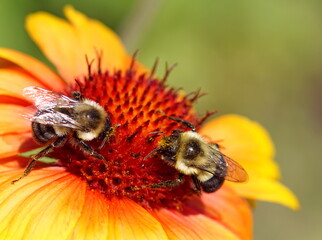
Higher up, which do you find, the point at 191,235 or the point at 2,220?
the point at 191,235

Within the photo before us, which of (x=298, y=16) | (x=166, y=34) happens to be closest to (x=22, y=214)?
(x=166, y=34)

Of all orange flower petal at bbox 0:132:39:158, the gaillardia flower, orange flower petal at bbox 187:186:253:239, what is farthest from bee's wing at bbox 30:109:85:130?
orange flower petal at bbox 187:186:253:239

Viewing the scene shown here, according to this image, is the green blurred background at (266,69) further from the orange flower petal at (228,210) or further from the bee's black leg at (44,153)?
the bee's black leg at (44,153)

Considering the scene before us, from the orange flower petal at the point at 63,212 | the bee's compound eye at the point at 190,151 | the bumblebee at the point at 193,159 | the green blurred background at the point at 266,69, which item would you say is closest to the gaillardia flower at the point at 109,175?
the orange flower petal at the point at 63,212

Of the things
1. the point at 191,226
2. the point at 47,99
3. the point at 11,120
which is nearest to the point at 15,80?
the point at 11,120

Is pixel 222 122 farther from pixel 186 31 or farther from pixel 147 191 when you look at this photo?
pixel 186 31

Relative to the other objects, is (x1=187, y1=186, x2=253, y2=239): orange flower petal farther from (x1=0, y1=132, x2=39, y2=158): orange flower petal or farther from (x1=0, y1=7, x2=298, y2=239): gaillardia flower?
(x1=0, y1=132, x2=39, y2=158): orange flower petal
